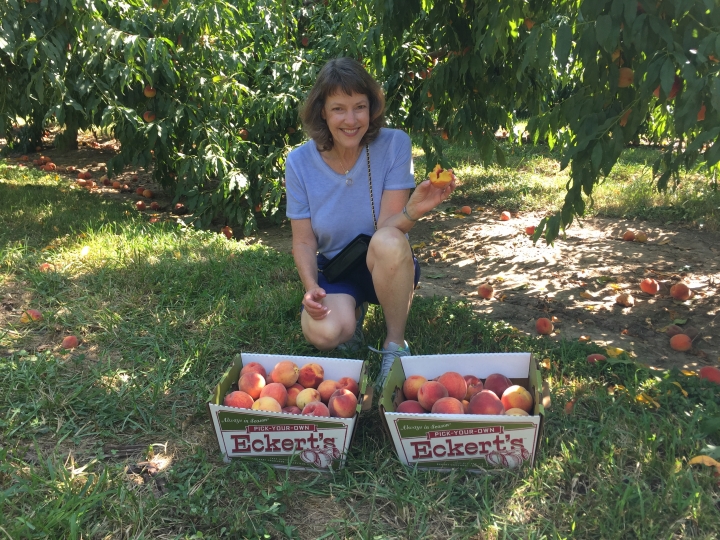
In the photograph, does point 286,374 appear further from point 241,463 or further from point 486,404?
point 486,404

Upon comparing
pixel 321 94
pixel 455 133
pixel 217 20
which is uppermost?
pixel 217 20

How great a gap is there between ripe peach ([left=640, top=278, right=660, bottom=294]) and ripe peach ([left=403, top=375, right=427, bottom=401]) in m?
1.87

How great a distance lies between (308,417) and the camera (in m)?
1.76

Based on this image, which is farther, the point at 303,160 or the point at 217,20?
the point at 217,20

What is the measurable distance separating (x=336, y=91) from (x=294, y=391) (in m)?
1.13

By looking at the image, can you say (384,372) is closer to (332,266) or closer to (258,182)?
(332,266)

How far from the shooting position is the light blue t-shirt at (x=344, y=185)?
2455mm

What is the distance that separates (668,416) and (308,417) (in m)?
1.27

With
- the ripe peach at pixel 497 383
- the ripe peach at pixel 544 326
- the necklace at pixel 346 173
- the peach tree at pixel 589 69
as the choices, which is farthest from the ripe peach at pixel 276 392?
the ripe peach at pixel 544 326

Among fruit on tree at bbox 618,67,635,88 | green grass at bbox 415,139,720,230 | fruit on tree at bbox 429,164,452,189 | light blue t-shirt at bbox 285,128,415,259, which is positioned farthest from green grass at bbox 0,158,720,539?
green grass at bbox 415,139,720,230

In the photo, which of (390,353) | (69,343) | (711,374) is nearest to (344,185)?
(390,353)

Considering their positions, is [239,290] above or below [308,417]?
below

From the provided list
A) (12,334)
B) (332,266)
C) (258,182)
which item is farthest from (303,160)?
(258,182)

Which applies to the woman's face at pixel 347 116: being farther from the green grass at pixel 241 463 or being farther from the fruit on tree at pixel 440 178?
the green grass at pixel 241 463
